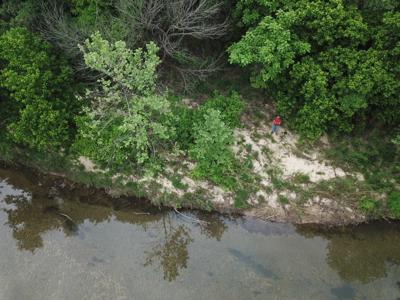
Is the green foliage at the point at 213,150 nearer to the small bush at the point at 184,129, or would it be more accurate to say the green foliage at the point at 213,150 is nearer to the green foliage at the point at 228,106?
the small bush at the point at 184,129

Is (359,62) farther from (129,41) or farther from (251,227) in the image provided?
(129,41)

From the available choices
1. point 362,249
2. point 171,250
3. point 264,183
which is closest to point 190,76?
point 264,183

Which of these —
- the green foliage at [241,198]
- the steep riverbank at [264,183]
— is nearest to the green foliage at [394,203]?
the steep riverbank at [264,183]

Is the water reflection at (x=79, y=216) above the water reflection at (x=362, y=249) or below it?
below

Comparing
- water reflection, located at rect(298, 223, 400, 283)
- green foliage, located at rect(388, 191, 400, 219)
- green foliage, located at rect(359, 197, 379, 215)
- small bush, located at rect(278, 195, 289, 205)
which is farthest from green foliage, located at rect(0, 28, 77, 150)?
green foliage, located at rect(388, 191, 400, 219)

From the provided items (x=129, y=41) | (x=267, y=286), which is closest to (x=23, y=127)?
(x=129, y=41)

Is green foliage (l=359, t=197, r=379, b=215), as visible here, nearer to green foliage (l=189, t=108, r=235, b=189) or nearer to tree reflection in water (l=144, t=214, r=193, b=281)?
green foliage (l=189, t=108, r=235, b=189)

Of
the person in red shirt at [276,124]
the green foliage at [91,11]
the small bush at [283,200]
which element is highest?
the green foliage at [91,11]
